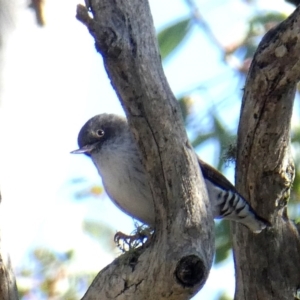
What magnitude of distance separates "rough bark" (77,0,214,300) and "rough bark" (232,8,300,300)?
0.82 meters

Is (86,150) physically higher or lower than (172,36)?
lower

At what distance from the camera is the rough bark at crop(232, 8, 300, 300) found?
3.81m

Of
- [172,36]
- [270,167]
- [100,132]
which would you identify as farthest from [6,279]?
[172,36]

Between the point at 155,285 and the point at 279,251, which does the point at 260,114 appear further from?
the point at 155,285

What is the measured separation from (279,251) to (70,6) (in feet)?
6.40

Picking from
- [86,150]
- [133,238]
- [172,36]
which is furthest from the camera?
[172,36]

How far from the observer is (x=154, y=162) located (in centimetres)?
322

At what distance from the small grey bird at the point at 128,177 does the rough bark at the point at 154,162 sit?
2.73 ft

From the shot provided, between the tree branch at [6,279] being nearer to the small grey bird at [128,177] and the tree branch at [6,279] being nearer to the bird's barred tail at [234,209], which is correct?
the small grey bird at [128,177]

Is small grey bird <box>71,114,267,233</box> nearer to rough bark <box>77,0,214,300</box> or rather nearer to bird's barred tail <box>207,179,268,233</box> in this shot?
bird's barred tail <box>207,179,268,233</box>

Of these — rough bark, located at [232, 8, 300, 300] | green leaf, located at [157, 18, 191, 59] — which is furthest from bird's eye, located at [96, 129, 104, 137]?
rough bark, located at [232, 8, 300, 300]

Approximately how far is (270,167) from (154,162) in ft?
3.83

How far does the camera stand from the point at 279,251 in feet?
14.2

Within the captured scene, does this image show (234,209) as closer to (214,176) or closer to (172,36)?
(214,176)
